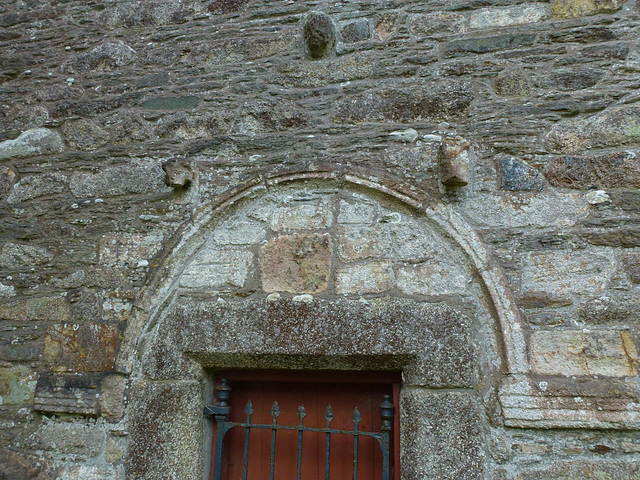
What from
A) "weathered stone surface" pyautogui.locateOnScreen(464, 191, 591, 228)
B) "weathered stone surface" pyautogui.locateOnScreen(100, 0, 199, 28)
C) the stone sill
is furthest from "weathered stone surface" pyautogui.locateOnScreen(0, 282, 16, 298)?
the stone sill

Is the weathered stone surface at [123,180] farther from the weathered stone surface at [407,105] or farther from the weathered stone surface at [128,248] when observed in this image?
the weathered stone surface at [407,105]

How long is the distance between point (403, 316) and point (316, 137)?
3.05 ft

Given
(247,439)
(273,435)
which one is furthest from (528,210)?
(247,439)

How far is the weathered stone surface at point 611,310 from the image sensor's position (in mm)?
1910

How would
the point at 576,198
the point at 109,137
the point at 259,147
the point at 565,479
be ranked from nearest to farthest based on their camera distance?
the point at 565,479 < the point at 576,198 < the point at 259,147 < the point at 109,137

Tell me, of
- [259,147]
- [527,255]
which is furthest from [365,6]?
[527,255]

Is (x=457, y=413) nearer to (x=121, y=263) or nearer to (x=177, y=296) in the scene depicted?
(x=177, y=296)

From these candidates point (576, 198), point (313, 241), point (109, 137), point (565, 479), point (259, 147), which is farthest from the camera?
point (109, 137)

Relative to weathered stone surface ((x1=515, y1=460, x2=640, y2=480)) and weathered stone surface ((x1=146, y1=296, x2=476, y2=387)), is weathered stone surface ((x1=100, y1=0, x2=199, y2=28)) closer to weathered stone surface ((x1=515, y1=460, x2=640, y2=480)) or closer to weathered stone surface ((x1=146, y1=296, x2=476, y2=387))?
weathered stone surface ((x1=146, y1=296, x2=476, y2=387))

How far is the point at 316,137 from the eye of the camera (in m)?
2.38

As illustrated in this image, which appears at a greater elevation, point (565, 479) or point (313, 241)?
point (313, 241)

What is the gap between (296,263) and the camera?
7.43 ft

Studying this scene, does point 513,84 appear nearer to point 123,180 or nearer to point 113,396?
point 123,180

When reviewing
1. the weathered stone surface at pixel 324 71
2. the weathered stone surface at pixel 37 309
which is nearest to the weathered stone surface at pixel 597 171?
the weathered stone surface at pixel 324 71
